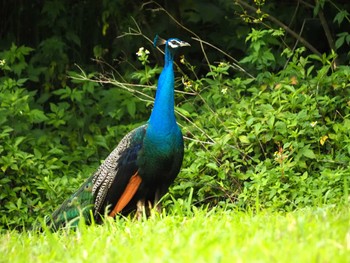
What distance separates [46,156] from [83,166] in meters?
0.35

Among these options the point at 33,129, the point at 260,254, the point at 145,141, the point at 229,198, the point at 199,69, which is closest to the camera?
the point at 260,254

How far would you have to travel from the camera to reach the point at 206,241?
3.75 metres

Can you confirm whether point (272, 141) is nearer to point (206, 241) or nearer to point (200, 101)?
point (200, 101)

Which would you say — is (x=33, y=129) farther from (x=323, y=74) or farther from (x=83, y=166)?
(x=323, y=74)

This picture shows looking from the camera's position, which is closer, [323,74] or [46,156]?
[323,74]

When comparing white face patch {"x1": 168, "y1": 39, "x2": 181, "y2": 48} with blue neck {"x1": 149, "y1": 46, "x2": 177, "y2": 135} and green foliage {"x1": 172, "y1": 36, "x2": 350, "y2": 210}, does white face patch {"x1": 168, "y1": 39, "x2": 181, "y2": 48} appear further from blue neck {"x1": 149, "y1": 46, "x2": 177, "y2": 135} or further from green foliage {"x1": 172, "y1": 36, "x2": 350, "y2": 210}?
green foliage {"x1": 172, "y1": 36, "x2": 350, "y2": 210}

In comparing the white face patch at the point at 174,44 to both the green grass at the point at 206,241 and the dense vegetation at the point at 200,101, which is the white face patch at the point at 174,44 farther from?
the green grass at the point at 206,241

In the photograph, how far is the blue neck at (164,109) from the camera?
648 cm

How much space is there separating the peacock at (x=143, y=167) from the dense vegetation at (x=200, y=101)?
1.66 ft

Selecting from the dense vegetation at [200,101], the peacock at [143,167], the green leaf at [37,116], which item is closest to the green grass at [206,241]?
the dense vegetation at [200,101]

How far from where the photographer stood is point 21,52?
29.5 feet

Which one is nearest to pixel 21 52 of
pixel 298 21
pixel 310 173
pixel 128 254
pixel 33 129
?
pixel 33 129

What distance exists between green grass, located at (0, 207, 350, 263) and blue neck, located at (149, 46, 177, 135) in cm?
164

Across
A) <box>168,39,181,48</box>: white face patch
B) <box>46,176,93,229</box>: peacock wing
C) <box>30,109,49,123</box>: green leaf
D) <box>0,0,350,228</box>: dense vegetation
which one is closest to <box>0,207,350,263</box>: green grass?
<box>0,0,350,228</box>: dense vegetation
